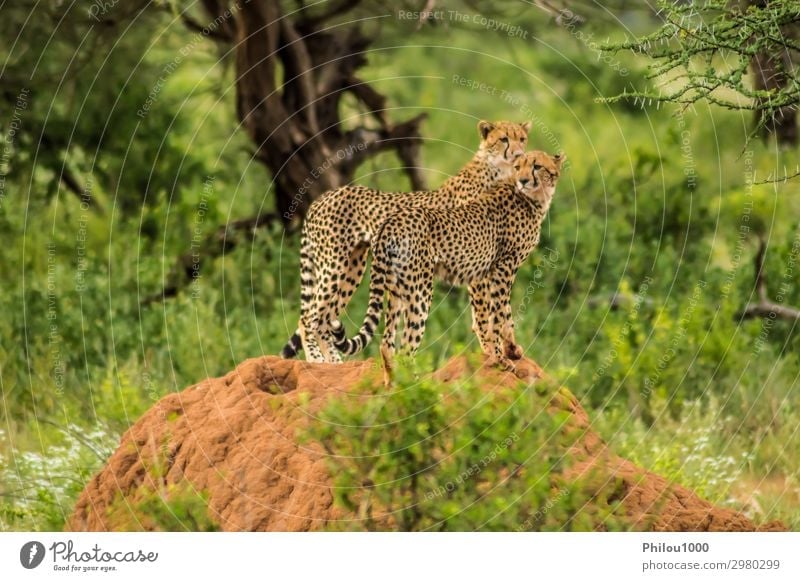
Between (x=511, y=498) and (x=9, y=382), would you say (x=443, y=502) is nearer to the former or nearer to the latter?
(x=511, y=498)

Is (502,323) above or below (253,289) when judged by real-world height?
below

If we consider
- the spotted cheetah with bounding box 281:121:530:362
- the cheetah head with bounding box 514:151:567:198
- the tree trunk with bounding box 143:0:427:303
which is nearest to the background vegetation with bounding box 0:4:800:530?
the tree trunk with bounding box 143:0:427:303

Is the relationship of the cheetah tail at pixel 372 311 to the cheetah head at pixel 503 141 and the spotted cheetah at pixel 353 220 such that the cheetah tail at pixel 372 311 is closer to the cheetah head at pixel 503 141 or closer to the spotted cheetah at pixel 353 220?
the spotted cheetah at pixel 353 220

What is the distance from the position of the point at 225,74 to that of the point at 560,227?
4.61 meters

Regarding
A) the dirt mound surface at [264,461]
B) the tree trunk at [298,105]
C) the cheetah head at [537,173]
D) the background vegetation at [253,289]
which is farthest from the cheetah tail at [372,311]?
the tree trunk at [298,105]

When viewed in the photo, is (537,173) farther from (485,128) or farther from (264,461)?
(264,461)

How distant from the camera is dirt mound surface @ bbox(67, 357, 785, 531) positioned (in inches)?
425

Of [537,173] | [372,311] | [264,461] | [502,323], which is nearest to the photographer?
[264,461]

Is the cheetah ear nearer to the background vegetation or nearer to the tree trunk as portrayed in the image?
the background vegetation

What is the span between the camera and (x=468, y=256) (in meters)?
11.6

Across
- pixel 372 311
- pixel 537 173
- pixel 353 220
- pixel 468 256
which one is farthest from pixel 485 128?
pixel 372 311

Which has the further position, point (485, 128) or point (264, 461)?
point (485, 128)

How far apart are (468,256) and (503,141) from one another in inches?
36.4

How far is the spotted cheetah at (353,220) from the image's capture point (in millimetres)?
11883
